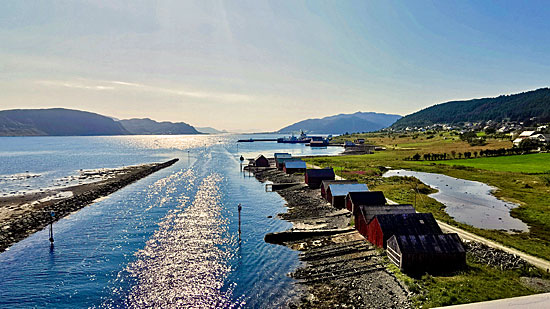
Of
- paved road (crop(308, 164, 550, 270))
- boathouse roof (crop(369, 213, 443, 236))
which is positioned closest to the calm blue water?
boathouse roof (crop(369, 213, 443, 236))

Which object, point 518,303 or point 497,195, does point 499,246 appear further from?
point 497,195

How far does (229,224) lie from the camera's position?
46.5 metres

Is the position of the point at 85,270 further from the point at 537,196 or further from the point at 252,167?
the point at 252,167

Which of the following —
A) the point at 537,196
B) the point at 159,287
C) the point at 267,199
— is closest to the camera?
the point at 159,287

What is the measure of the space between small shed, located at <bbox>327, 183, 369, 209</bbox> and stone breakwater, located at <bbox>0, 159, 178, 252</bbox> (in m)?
44.7

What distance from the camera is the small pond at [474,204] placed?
43250mm

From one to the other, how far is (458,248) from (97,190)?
242ft

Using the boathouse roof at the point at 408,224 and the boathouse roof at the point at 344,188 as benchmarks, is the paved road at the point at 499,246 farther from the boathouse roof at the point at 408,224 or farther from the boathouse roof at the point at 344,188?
the boathouse roof at the point at 344,188

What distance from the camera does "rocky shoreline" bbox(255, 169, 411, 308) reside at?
79.8 ft

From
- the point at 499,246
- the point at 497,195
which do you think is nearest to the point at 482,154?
the point at 497,195

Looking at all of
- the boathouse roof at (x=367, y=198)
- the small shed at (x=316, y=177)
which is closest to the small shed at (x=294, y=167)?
the small shed at (x=316, y=177)

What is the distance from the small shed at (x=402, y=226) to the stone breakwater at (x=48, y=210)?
44.5 m

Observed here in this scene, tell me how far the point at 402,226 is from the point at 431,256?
16.4 ft

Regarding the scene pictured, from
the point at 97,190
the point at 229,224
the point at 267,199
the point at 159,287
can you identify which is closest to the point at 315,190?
the point at 267,199
